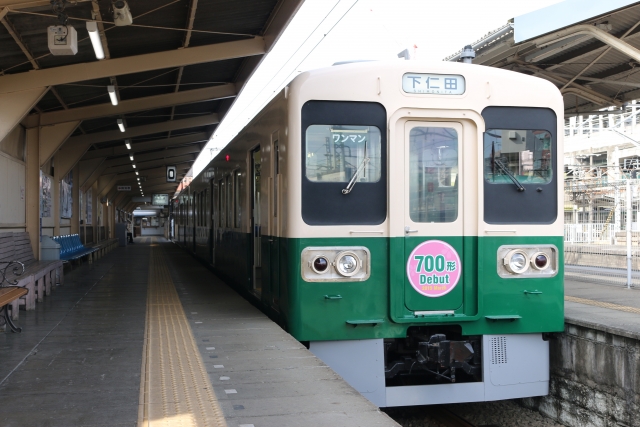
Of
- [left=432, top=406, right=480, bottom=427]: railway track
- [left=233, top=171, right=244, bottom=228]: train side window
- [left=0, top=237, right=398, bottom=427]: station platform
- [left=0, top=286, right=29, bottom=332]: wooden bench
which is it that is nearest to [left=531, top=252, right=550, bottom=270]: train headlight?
[left=432, top=406, right=480, bottom=427]: railway track

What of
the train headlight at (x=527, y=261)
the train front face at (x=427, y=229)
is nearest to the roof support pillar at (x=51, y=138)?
the train front face at (x=427, y=229)

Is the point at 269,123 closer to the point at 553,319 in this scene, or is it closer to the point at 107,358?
the point at 107,358

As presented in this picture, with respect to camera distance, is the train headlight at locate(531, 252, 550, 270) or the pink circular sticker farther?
the train headlight at locate(531, 252, 550, 270)

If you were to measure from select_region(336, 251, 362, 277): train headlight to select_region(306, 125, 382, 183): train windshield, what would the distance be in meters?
0.62

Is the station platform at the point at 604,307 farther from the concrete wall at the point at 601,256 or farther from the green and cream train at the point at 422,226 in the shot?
the concrete wall at the point at 601,256

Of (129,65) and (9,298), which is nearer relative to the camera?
(9,298)

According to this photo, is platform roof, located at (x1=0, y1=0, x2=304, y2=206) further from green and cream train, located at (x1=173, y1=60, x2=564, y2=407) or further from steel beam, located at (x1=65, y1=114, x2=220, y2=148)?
green and cream train, located at (x1=173, y1=60, x2=564, y2=407)

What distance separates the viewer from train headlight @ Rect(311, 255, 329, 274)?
5.60 m

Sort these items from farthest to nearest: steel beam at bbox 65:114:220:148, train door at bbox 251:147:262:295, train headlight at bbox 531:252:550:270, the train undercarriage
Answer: steel beam at bbox 65:114:220:148, train door at bbox 251:147:262:295, train headlight at bbox 531:252:550:270, the train undercarriage

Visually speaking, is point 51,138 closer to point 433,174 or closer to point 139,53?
point 139,53

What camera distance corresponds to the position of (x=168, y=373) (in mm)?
4984

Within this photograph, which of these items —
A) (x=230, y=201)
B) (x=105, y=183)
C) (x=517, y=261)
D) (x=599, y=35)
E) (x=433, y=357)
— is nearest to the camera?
(x=433, y=357)

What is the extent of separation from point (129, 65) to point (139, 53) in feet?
1.27

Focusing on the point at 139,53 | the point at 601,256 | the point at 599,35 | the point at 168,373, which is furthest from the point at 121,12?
the point at 601,256
